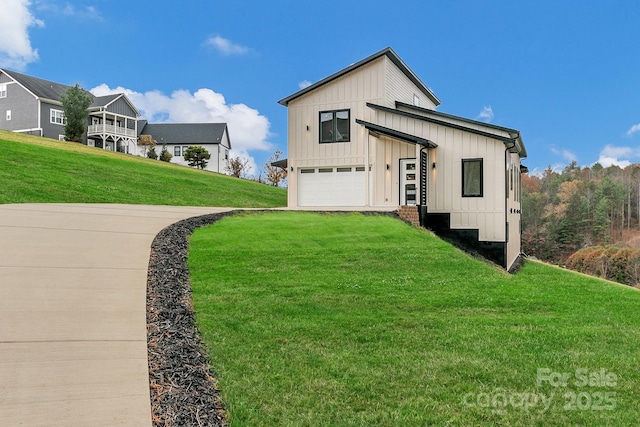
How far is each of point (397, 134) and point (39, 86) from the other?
1694 inches

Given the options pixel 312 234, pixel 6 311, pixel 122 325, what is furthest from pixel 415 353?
pixel 312 234

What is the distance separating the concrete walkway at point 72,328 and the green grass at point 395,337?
34.8 inches

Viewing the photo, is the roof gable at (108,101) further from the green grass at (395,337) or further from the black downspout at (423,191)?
the green grass at (395,337)

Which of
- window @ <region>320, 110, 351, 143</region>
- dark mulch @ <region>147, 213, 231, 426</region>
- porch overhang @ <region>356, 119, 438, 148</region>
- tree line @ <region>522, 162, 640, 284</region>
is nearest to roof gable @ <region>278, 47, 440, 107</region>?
window @ <region>320, 110, 351, 143</region>

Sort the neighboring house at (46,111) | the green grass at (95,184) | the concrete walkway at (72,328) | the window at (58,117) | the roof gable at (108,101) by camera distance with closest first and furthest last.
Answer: the concrete walkway at (72,328) < the green grass at (95,184) < the neighboring house at (46,111) < the window at (58,117) < the roof gable at (108,101)

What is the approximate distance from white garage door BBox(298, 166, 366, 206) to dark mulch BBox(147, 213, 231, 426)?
12.3 m

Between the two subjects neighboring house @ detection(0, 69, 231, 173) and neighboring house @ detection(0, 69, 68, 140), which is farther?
neighboring house @ detection(0, 69, 231, 173)

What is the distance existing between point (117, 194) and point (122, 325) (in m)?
17.0

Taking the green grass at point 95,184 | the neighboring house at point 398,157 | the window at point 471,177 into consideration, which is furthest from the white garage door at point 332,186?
the green grass at point 95,184

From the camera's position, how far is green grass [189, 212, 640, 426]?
13.2 feet

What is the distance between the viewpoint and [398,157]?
18.4 metres

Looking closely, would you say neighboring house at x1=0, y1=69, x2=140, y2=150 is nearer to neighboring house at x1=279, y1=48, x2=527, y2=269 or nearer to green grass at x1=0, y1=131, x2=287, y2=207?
green grass at x1=0, y1=131, x2=287, y2=207

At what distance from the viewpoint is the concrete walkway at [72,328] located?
3.76 m

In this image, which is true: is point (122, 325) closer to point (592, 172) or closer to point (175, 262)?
point (175, 262)
